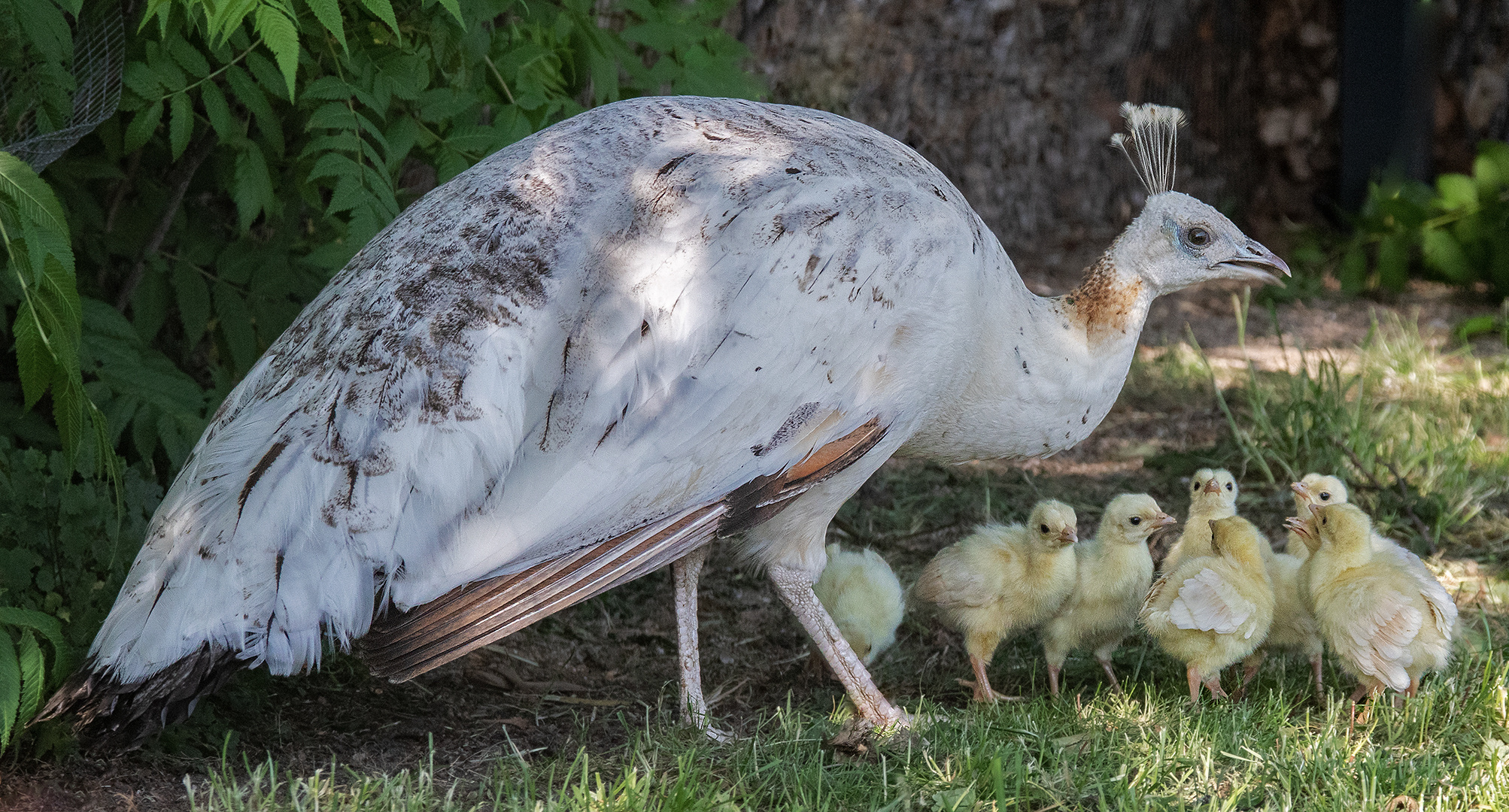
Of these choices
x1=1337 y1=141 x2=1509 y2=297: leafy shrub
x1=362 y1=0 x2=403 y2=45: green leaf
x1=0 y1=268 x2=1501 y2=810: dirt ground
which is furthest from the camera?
x1=1337 y1=141 x2=1509 y2=297: leafy shrub

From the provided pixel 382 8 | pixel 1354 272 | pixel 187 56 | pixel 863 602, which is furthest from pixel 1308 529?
pixel 1354 272

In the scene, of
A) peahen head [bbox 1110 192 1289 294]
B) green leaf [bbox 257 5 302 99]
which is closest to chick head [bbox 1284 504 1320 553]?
peahen head [bbox 1110 192 1289 294]

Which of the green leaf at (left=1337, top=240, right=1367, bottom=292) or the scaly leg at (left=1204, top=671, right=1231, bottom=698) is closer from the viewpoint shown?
the scaly leg at (left=1204, top=671, right=1231, bottom=698)

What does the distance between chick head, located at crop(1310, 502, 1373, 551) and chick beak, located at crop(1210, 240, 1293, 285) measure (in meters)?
0.63

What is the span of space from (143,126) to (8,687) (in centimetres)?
141

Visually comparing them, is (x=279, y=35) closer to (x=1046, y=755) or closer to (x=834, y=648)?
(x=834, y=648)

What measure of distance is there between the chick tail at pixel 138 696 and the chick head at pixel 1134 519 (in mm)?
2188

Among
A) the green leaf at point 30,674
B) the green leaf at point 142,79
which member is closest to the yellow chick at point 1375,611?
the green leaf at point 30,674

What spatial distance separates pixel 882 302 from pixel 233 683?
1.80 metres

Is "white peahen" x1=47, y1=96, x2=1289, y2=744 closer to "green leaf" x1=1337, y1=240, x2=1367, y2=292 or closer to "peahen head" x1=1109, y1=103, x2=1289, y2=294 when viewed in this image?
"peahen head" x1=1109, y1=103, x2=1289, y2=294

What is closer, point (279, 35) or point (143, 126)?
point (279, 35)

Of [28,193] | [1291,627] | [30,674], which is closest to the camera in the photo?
[28,193]

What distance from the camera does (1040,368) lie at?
3.33 meters

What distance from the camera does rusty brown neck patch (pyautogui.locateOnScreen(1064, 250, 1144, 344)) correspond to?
344cm
